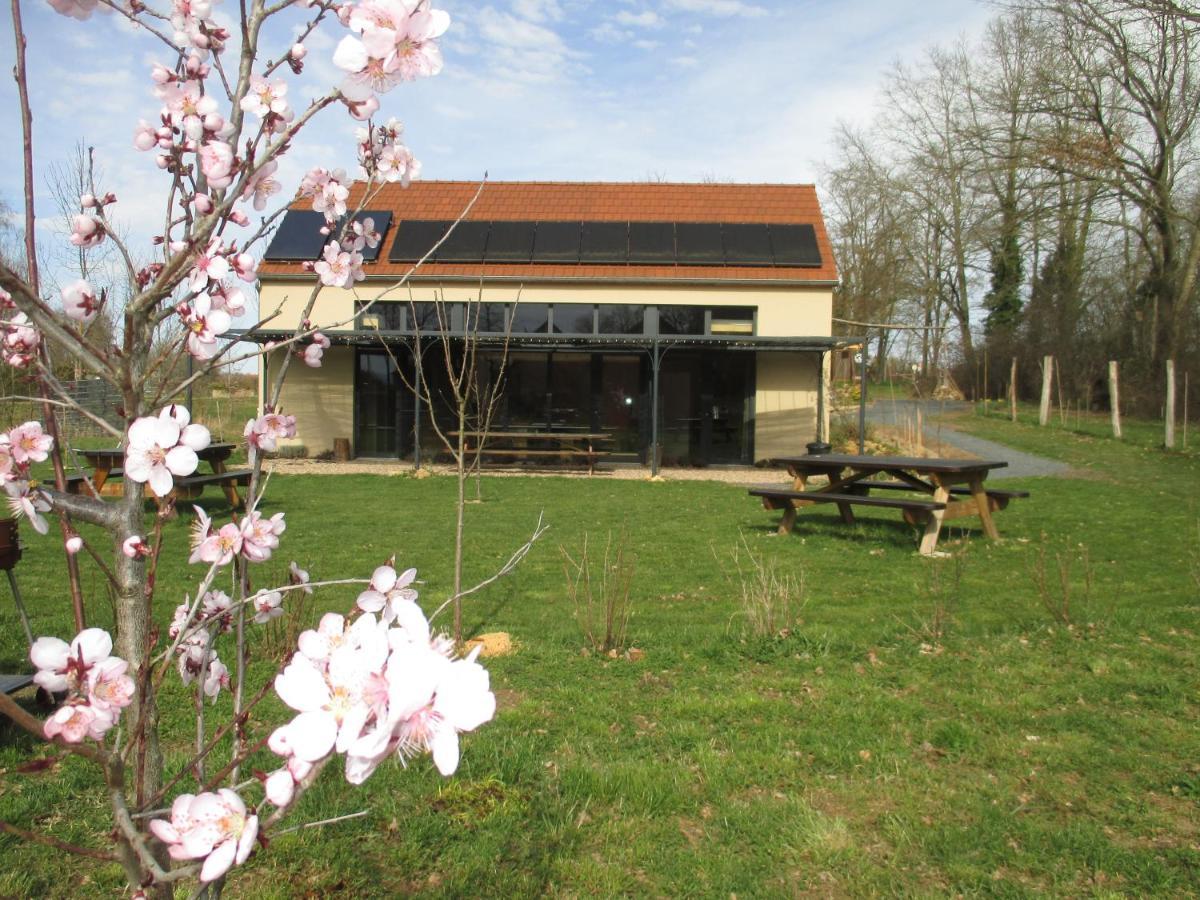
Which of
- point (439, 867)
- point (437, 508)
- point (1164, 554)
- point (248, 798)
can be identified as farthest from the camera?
point (437, 508)

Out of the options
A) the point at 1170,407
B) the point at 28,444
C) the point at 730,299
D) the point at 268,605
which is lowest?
the point at 268,605

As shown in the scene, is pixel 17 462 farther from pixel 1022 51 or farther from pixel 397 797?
pixel 1022 51

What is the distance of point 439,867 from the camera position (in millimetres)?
2717

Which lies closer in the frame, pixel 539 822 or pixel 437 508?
pixel 539 822

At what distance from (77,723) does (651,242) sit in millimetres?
18668

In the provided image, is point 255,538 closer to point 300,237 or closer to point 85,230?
point 85,230

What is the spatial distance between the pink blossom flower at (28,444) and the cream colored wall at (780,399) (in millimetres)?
17331

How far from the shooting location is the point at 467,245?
19062 millimetres

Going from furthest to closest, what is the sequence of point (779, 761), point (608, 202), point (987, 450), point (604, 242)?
point (608, 202), point (987, 450), point (604, 242), point (779, 761)

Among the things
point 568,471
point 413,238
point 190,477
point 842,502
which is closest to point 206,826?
point 190,477

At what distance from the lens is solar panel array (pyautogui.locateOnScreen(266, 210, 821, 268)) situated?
1855 cm

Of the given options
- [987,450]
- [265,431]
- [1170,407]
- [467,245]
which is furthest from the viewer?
[987,450]

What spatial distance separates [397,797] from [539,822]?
1.76 ft

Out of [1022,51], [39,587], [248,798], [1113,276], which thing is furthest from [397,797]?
[1113,276]
